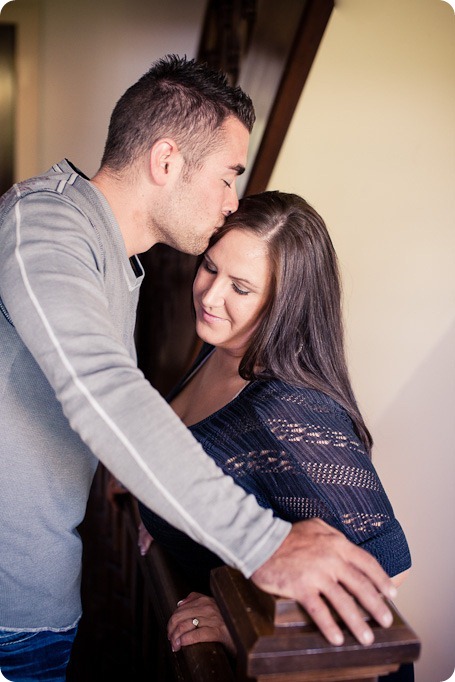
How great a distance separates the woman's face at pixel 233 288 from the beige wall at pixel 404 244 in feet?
1.35

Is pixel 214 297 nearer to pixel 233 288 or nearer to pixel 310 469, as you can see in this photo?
pixel 233 288

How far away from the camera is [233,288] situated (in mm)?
1594

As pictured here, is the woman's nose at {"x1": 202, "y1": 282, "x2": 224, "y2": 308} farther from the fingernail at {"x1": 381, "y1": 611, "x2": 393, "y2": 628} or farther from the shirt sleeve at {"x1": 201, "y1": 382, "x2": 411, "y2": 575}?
the fingernail at {"x1": 381, "y1": 611, "x2": 393, "y2": 628}

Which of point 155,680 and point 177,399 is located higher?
point 177,399

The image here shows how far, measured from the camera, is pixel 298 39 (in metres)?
1.95

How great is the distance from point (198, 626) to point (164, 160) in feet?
3.31

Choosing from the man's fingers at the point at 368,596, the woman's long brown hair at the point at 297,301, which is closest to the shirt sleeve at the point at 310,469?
the woman's long brown hair at the point at 297,301

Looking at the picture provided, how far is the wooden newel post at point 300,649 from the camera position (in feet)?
2.25

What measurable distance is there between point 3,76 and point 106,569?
3451 mm

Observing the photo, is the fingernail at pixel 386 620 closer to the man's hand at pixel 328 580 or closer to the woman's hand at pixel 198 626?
the man's hand at pixel 328 580

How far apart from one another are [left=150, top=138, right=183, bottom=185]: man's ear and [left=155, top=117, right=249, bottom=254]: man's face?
2cm

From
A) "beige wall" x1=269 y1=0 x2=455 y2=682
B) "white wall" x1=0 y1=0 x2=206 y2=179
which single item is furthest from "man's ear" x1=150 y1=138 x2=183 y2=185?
"white wall" x1=0 y1=0 x2=206 y2=179

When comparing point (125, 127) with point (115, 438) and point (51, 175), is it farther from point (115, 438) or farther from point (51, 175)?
point (115, 438)

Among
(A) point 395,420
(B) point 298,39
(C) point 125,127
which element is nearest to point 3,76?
(B) point 298,39
